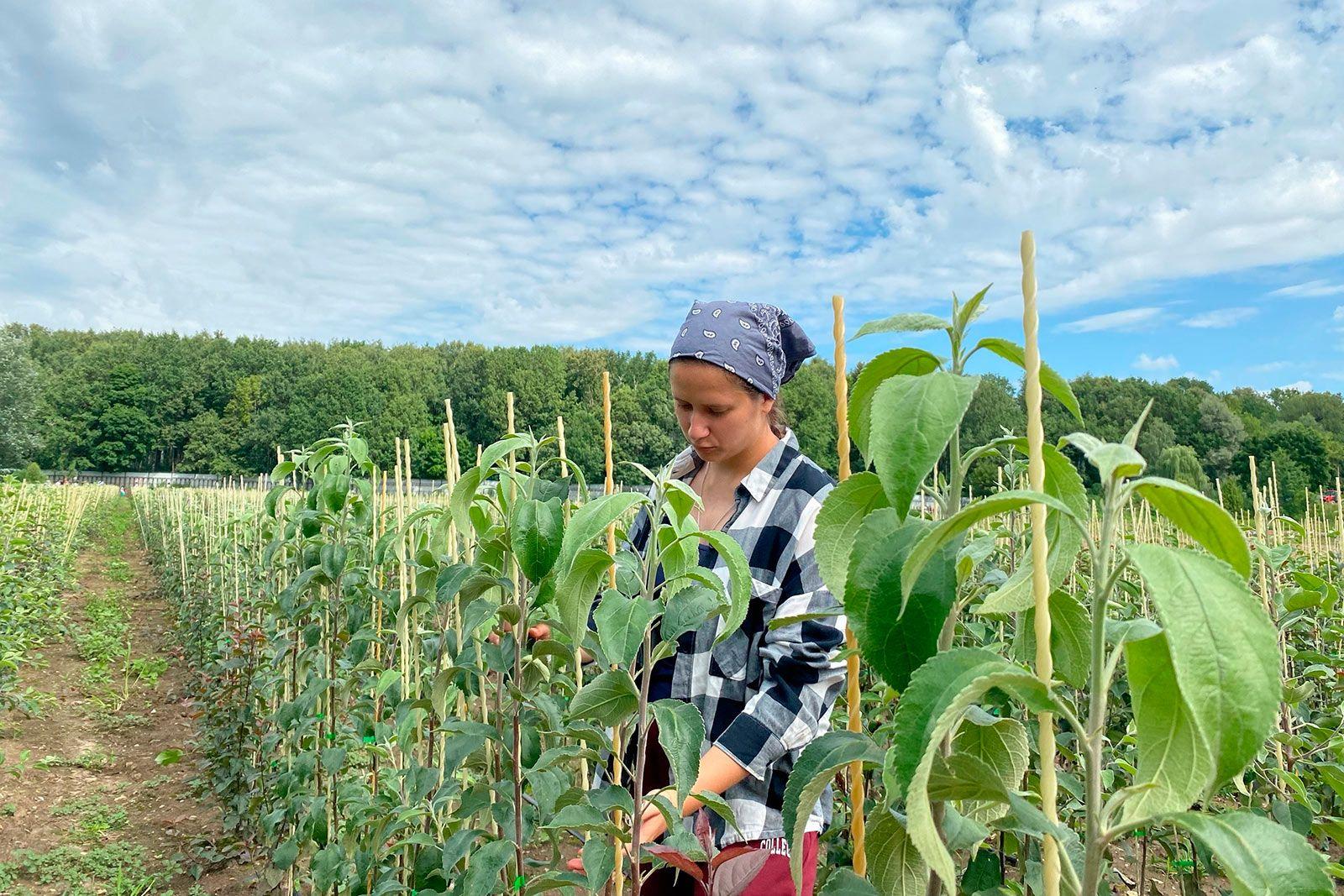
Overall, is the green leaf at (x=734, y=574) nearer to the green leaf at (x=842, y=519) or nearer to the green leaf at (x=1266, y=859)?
the green leaf at (x=842, y=519)

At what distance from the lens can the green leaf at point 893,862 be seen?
88cm

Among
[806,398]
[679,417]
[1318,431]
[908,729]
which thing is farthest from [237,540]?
[1318,431]

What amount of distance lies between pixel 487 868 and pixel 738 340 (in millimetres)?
1190

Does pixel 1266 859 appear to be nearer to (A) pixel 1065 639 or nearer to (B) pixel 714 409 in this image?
(A) pixel 1065 639

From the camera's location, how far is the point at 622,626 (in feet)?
4.24

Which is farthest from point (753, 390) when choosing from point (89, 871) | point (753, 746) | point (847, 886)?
point (89, 871)

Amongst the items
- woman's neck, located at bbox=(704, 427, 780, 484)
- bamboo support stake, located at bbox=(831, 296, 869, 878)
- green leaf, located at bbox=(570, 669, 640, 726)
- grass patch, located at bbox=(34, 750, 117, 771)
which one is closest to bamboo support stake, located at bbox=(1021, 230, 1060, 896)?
bamboo support stake, located at bbox=(831, 296, 869, 878)

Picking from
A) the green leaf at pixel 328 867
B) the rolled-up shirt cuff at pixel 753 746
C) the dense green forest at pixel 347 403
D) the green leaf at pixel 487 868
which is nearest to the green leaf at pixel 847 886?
the rolled-up shirt cuff at pixel 753 746

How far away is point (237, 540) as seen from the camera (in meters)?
7.32

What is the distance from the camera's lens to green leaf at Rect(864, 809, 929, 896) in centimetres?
88

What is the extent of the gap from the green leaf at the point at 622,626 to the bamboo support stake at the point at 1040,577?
24.2 inches

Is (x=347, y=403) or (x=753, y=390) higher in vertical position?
(x=347, y=403)

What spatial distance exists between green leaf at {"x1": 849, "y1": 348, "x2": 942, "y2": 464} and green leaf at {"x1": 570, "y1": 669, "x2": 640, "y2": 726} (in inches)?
23.3

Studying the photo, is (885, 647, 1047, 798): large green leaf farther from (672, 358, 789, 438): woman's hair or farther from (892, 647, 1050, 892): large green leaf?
(672, 358, 789, 438): woman's hair
